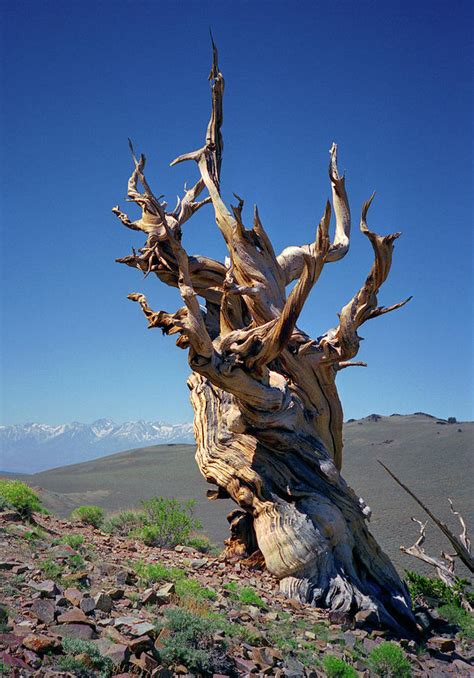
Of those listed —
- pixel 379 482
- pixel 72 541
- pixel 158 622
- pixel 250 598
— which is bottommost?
pixel 379 482

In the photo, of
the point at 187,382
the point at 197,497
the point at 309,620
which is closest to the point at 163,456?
the point at 197,497

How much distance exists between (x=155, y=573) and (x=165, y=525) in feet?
12.8

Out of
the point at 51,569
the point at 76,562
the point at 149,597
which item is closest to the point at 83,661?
the point at 149,597

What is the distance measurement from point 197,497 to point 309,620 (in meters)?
19.5

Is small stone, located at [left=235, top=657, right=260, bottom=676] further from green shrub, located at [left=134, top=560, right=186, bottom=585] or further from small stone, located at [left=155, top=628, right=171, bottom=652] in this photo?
green shrub, located at [left=134, top=560, right=186, bottom=585]

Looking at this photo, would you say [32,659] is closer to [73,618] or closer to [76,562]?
[73,618]

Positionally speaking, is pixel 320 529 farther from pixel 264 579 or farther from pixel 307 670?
pixel 307 670

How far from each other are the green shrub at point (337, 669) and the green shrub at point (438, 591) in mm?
4042

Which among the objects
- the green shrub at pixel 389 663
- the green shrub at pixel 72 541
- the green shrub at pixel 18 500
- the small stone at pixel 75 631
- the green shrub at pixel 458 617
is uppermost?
the green shrub at pixel 18 500

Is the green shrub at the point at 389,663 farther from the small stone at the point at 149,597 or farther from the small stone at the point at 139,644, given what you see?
the small stone at the point at 139,644

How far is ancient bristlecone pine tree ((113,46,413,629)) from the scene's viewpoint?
270 inches

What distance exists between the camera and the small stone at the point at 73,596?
470 cm

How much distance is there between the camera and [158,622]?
15.4 ft

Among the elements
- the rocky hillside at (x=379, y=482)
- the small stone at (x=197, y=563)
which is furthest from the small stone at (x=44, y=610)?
the rocky hillside at (x=379, y=482)
